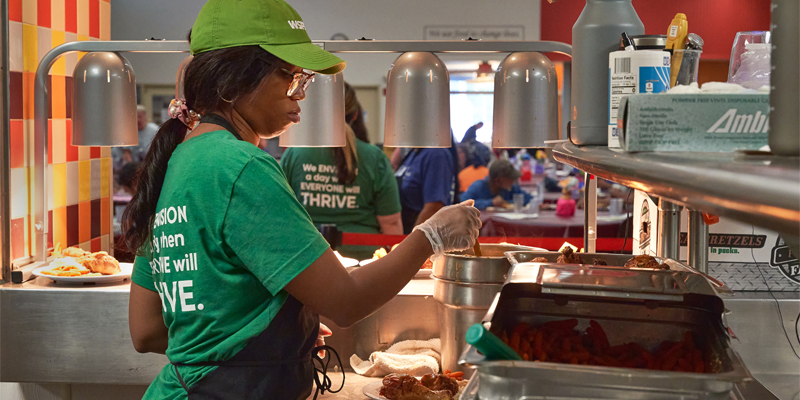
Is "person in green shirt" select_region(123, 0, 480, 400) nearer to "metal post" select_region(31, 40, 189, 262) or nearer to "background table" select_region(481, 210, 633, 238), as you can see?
"metal post" select_region(31, 40, 189, 262)

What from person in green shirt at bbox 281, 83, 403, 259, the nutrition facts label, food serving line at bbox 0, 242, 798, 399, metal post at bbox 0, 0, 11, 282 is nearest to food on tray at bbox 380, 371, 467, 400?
food serving line at bbox 0, 242, 798, 399

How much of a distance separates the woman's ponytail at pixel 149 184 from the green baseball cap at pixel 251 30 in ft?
0.72

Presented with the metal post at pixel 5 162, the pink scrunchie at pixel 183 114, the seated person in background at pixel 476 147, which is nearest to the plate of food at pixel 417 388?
Answer: the pink scrunchie at pixel 183 114

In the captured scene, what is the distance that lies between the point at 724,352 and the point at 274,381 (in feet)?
3.25

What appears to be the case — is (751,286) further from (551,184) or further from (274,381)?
(551,184)

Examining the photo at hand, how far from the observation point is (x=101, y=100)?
242cm

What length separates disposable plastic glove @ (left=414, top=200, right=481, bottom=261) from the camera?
1771 mm

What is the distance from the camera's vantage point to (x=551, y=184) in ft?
26.6

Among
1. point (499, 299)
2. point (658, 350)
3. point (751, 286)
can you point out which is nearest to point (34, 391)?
point (499, 299)

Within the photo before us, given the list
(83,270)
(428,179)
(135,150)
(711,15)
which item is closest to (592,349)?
(83,270)

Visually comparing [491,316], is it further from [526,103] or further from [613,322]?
[526,103]

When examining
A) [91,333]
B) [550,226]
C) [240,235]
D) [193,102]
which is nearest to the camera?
[240,235]

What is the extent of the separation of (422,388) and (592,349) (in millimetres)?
908

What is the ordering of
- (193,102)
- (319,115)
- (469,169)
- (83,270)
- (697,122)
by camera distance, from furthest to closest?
(469,169), (83,270), (319,115), (193,102), (697,122)
